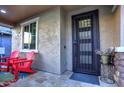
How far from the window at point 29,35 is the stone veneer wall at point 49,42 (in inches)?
14.2

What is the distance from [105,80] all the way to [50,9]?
3.17 metres

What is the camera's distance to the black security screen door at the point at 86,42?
3.39 meters

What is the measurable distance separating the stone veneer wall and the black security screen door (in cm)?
77

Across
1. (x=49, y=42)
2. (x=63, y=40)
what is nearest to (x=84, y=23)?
(x=63, y=40)

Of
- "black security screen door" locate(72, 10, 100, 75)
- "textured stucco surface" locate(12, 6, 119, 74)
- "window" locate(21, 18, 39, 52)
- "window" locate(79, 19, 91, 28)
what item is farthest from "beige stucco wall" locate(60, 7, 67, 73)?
"window" locate(21, 18, 39, 52)

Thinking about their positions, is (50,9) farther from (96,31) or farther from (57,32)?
(96,31)

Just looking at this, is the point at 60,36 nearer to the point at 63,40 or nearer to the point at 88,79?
the point at 63,40

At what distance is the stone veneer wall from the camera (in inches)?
137

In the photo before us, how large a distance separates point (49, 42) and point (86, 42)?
4.75 ft

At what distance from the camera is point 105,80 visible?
252 cm
